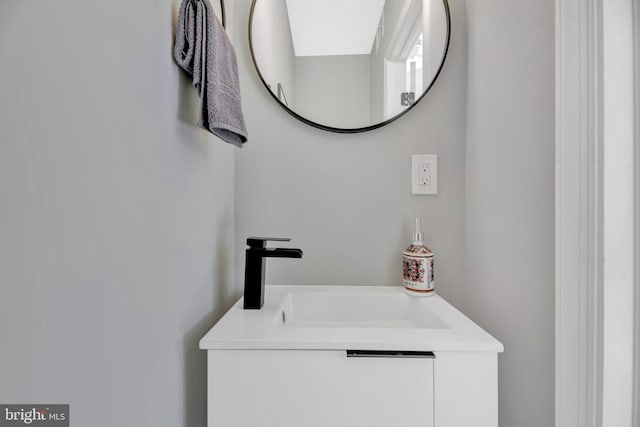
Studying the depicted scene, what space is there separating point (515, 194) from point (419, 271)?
33cm

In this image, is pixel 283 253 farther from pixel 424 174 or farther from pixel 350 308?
pixel 424 174

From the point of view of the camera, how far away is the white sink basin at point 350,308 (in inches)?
34.4

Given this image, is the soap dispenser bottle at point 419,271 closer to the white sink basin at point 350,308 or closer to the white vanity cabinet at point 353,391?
the white sink basin at point 350,308

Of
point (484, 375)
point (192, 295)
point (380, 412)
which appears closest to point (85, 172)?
point (192, 295)

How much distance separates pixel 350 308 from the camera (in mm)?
905

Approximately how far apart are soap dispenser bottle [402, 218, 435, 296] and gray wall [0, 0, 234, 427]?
2.02ft

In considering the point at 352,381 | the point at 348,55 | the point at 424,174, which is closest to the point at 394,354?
the point at 352,381

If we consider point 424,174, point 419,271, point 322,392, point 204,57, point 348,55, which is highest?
point 348,55

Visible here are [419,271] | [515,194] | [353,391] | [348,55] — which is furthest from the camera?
[348,55]

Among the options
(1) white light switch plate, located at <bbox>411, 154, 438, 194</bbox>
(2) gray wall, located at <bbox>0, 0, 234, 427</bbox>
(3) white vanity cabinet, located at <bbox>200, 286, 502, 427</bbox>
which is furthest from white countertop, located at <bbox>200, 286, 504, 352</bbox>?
(1) white light switch plate, located at <bbox>411, 154, 438, 194</bbox>

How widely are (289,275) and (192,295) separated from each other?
378 millimetres

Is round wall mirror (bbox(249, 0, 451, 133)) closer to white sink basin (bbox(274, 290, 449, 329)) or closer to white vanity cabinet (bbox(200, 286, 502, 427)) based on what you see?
white sink basin (bbox(274, 290, 449, 329))

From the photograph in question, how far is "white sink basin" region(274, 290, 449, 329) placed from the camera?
2.86 ft

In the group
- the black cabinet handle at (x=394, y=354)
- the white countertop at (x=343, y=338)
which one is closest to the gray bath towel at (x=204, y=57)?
the white countertop at (x=343, y=338)
